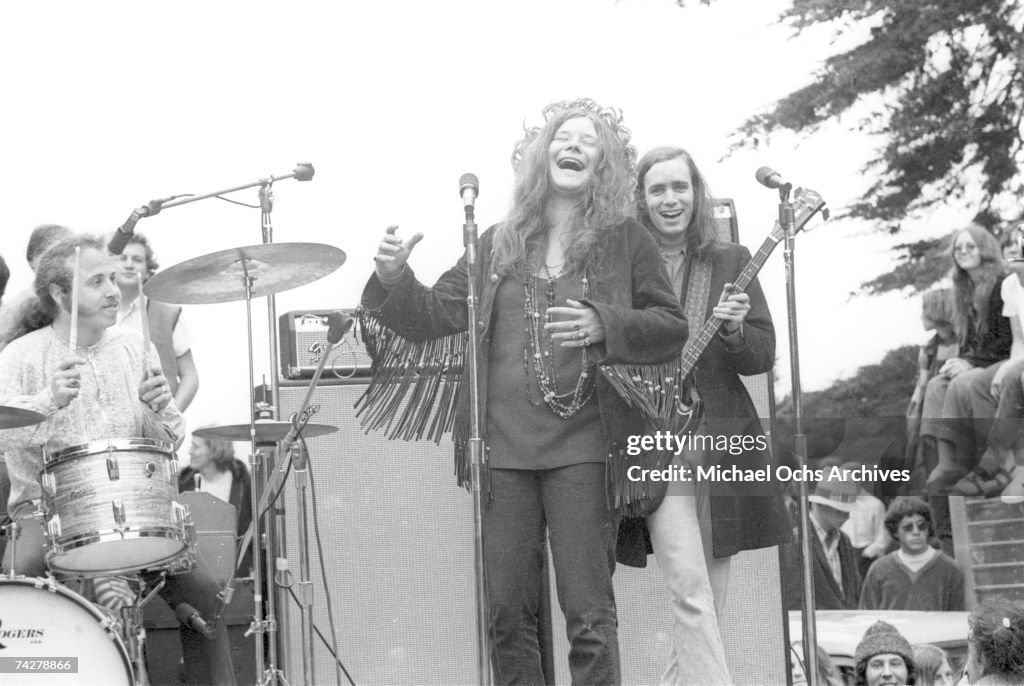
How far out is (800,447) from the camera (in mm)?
4004

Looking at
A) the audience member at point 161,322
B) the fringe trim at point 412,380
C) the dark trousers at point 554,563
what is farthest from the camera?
the audience member at point 161,322

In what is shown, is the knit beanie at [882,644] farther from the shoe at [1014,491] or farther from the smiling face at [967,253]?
the smiling face at [967,253]

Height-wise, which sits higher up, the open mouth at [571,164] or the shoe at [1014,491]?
the open mouth at [571,164]

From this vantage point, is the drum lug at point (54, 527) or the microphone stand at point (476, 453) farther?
the drum lug at point (54, 527)

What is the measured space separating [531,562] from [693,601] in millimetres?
532

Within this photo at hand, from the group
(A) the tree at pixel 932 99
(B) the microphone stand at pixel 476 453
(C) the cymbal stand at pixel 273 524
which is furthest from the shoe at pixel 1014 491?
(C) the cymbal stand at pixel 273 524

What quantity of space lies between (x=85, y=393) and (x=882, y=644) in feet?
8.17

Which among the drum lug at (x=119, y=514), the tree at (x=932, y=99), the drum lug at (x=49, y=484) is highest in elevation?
the tree at (x=932, y=99)

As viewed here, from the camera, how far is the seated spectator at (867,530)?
174 inches

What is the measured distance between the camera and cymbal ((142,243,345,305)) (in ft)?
12.2

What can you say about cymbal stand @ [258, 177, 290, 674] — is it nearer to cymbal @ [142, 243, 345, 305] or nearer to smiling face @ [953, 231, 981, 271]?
cymbal @ [142, 243, 345, 305]

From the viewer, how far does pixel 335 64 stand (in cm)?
472

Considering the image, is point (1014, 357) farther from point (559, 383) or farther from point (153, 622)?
point (153, 622)

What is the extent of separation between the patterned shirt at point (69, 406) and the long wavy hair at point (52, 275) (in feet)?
0.18
